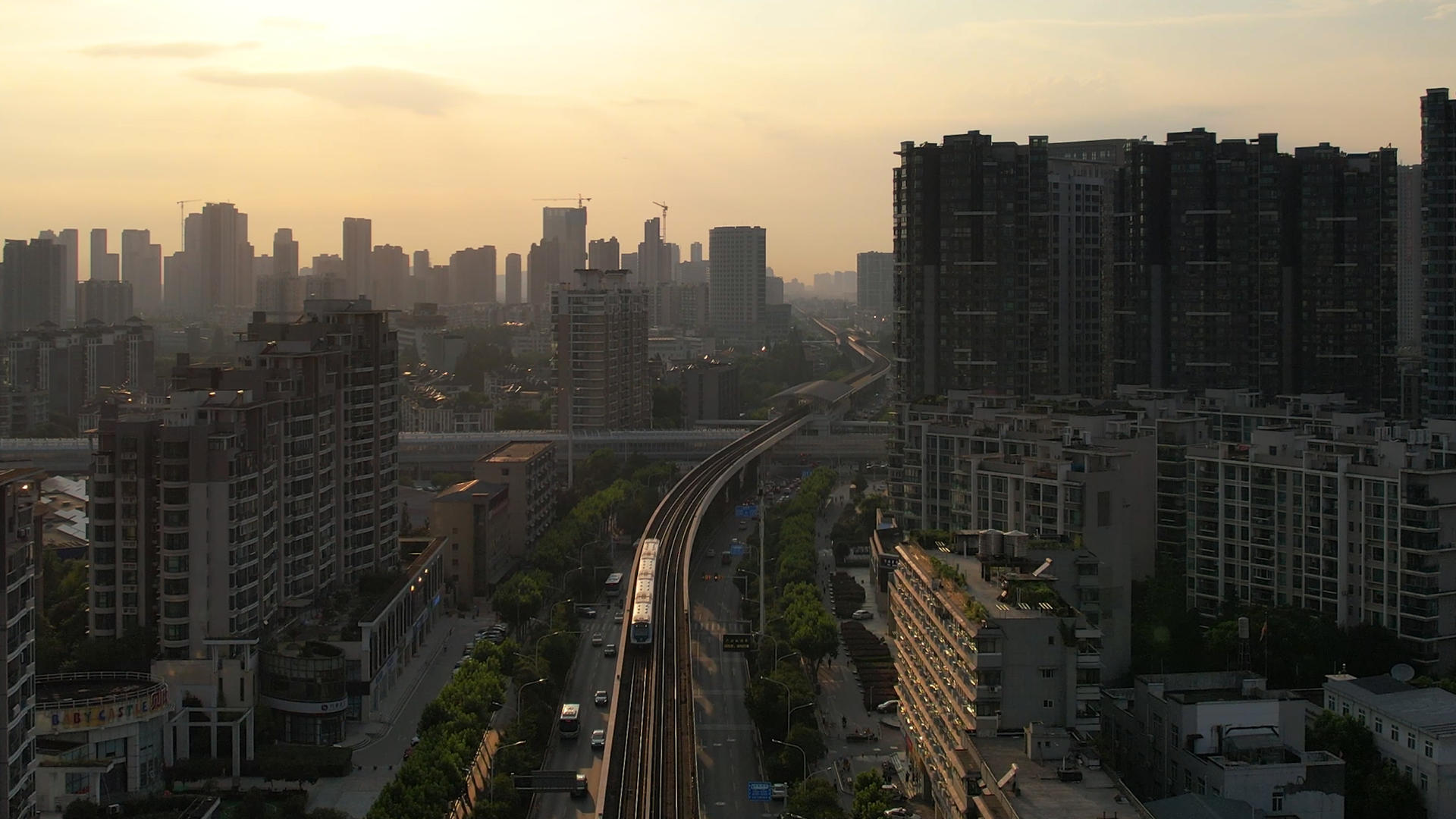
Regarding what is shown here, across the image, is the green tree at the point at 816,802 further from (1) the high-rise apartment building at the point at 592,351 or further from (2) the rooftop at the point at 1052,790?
(1) the high-rise apartment building at the point at 592,351

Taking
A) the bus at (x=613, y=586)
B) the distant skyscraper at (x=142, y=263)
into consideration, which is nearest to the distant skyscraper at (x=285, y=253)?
the distant skyscraper at (x=142, y=263)

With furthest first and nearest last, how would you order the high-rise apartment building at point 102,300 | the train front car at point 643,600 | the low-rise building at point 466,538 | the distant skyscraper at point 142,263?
the distant skyscraper at point 142,263, the high-rise apartment building at point 102,300, the low-rise building at point 466,538, the train front car at point 643,600

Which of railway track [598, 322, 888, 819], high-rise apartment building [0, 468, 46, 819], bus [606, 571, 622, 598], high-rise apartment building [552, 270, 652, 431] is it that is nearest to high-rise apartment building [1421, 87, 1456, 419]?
railway track [598, 322, 888, 819]

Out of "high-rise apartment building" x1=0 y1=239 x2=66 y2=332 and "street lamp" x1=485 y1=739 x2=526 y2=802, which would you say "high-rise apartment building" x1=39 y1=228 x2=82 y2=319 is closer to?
"high-rise apartment building" x1=0 y1=239 x2=66 y2=332

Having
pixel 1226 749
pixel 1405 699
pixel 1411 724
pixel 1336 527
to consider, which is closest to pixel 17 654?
pixel 1226 749

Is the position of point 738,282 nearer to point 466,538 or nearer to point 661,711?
point 466,538

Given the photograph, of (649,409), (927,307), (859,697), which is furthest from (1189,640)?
(649,409)
